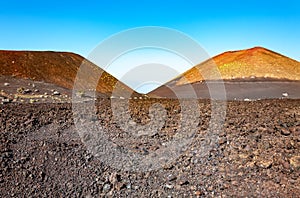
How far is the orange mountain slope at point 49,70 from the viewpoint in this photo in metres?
24.1

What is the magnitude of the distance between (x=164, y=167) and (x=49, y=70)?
21503 millimetres

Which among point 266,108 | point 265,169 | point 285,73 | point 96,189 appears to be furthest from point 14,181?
point 285,73

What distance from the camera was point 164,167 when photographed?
19.4 ft

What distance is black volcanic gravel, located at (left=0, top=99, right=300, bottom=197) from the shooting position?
5.37 meters

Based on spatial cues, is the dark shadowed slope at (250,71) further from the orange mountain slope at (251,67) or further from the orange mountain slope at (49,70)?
the orange mountain slope at (49,70)

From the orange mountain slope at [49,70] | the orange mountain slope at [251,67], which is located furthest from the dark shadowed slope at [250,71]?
the orange mountain slope at [49,70]

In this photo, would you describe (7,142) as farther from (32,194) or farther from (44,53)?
(44,53)

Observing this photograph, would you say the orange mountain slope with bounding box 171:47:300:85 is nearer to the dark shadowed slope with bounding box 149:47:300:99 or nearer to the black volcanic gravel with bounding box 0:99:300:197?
the dark shadowed slope with bounding box 149:47:300:99

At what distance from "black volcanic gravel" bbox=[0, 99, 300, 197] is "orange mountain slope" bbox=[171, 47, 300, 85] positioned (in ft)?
71.7

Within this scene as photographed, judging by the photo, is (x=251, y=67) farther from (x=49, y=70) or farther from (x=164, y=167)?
(x=164, y=167)

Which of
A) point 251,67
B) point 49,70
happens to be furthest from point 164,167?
point 251,67

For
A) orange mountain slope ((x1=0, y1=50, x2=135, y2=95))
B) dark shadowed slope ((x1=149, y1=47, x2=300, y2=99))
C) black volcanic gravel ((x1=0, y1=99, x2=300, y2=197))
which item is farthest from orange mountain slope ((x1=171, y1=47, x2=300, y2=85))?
black volcanic gravel ((x1=0, y1=99, x2=300, y2=197))

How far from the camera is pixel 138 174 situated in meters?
5.77

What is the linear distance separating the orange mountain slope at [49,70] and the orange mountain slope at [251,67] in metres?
7.07
